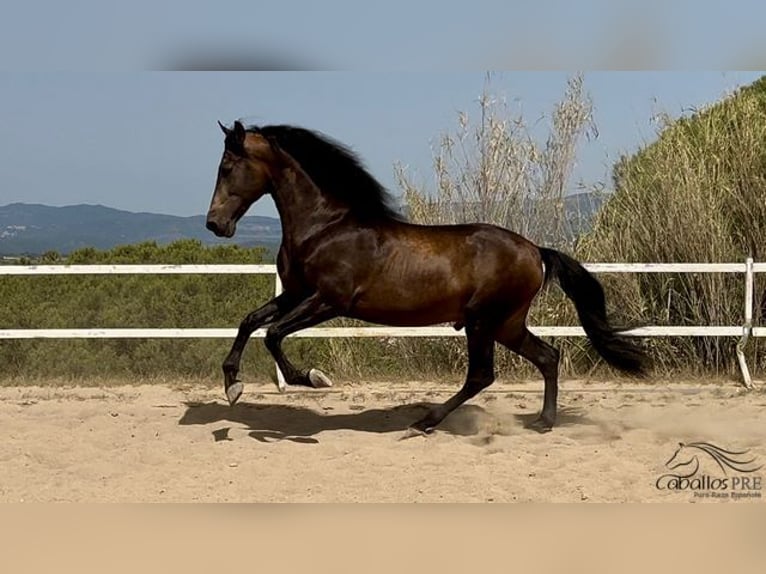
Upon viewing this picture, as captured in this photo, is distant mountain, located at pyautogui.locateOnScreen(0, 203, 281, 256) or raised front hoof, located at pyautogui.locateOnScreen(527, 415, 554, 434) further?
distant mountain, located at pyautogui.locateOnScreen(0, 203, 281, 256)

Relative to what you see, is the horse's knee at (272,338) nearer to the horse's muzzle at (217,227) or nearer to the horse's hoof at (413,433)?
the horse's muzzle at (217,227)

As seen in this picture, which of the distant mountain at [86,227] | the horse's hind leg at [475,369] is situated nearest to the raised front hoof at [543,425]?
the horse's hind leg at [475,369]

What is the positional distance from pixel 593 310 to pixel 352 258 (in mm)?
1958

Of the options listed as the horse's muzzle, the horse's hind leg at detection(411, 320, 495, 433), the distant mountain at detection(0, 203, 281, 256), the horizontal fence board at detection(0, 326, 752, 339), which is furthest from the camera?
the distant mountain at detection(0, 203, 281, 256)

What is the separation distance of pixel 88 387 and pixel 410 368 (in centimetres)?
325

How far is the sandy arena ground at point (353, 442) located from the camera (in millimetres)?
4895

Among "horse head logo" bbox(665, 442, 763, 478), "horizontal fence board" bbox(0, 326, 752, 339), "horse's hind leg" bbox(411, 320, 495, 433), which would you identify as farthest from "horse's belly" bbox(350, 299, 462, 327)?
"horizontal fence board" bbox(0, 326, 752, 339)

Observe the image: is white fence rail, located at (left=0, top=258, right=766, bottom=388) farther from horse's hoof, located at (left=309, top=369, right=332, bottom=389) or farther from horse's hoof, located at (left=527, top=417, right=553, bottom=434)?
horse's hoof, located at (left=309, top=369, right=332, bottom=389)

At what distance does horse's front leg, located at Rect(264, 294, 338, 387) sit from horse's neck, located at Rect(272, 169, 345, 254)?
47 cm

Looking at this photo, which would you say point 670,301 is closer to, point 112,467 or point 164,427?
point 164,427

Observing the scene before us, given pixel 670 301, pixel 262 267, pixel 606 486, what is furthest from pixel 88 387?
pixel 670 301

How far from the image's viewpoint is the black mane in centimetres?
609

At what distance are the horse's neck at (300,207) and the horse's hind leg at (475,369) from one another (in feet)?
4.05

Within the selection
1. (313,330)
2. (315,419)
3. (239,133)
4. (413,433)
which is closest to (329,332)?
(313,330)
